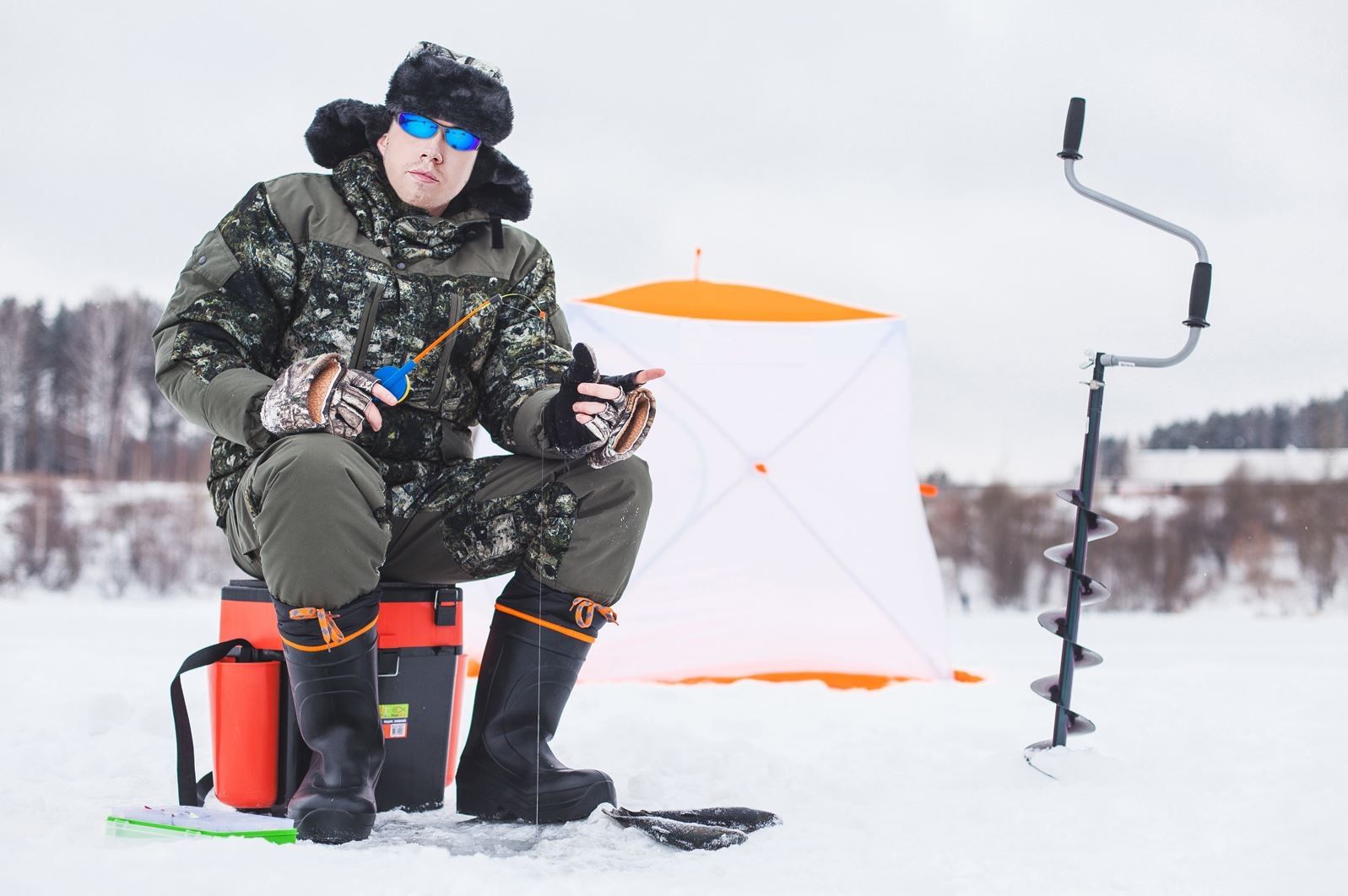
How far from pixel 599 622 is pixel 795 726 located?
129 centimetres

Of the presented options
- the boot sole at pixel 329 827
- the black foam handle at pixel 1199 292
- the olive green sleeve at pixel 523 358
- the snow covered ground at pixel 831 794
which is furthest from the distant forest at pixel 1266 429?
the boot sole at pixel 329 827

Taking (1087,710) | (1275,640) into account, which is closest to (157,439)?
(1275,640)

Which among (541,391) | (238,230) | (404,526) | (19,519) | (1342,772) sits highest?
(238,230)

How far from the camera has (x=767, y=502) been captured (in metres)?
4.31

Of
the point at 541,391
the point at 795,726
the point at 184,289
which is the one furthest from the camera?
the point at 795,726

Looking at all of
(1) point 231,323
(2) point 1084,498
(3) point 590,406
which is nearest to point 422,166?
(1) point 231,323

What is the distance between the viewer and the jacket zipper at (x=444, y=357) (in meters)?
2.14

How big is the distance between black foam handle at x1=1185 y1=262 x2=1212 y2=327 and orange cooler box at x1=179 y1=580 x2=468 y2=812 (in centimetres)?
166

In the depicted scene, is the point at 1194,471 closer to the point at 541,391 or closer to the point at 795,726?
the point at 795,726

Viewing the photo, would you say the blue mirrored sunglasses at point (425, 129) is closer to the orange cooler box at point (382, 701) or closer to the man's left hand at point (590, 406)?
the man's left hand at point (590, 406)

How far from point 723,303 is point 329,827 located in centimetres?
308

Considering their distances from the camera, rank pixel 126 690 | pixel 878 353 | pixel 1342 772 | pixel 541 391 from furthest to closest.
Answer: pixel 878 353 < pixel 126 690 < pixel 1342 772 < pixel 541 391

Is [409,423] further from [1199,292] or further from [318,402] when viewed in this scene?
[1199,292]

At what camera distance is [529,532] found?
204 centimetres
